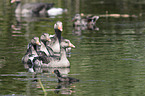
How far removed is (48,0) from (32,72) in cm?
4239

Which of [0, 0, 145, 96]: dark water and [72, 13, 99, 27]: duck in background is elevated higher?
[72, 13, 99, 27]: duck in background

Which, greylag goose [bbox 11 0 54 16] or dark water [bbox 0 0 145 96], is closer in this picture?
dark water [bbox 0 0 145 96]

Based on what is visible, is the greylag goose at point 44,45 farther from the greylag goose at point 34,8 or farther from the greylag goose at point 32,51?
the greylag goose at point 34,8

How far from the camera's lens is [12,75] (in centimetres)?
1659

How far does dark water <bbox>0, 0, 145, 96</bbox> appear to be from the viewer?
14.3 metres

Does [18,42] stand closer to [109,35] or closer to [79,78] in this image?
[109,35]

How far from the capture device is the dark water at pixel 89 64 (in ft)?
47.1

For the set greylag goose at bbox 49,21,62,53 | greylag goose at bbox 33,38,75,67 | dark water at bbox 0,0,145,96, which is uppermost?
greylag goose at bbox 49,21,62,53

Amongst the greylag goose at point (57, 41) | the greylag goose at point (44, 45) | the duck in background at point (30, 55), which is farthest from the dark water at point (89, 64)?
the greylag goose at point (44, 45)

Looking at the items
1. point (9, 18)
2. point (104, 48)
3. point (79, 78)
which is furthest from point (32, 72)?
point (9, 18)

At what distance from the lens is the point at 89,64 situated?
18.4m

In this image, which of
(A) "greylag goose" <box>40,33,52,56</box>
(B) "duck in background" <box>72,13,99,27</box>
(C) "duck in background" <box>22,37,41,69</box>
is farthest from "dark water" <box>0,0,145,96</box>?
(A) "greylag goose" <box>40,33,52,56</box>

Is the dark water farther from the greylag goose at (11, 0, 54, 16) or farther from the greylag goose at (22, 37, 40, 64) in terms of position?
the greylag goose at (11, 0, 54, 16)

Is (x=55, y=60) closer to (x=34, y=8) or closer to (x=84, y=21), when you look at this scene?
(x=84, y=21)
